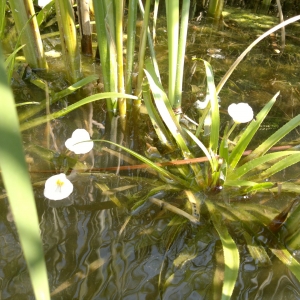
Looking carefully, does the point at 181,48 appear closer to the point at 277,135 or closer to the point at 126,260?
the point at 277,135

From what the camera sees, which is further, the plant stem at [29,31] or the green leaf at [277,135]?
the plant stem at [29,31]

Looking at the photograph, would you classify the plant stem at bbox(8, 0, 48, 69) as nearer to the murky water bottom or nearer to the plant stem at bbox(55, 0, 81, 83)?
the plant stem at bbox(55, 0, 81, 83)

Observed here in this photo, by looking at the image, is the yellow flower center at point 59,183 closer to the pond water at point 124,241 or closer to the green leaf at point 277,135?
the pond water at point 124,241

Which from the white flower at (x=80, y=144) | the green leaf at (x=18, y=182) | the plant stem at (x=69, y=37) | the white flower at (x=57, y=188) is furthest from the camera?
the plant stem at (x=69, y=37)

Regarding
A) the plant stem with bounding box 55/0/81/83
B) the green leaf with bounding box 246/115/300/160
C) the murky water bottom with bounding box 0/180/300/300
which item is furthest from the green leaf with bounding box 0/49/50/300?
the plant stem with bounding box 55/0/81/83

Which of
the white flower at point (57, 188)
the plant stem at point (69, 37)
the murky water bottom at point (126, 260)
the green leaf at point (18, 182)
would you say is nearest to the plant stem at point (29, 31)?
the plant stem at point (69, 37)

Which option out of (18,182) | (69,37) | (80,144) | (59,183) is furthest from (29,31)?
(18,182)
